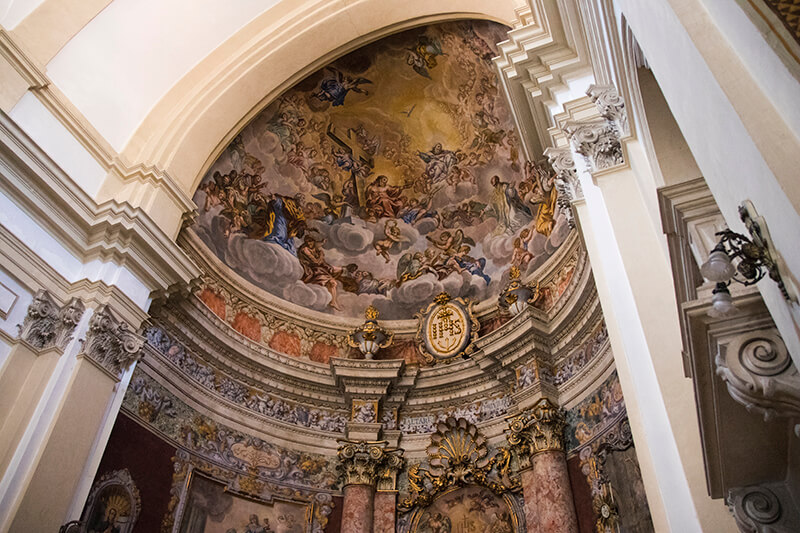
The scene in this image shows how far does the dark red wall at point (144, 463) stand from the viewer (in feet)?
25.5

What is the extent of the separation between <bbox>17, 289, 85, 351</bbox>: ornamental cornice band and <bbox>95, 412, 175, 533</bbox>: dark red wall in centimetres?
131

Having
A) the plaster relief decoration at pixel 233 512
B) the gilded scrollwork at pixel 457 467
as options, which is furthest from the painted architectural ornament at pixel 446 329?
the plaster relief decoration at pixel 233 512

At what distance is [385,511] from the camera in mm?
9625

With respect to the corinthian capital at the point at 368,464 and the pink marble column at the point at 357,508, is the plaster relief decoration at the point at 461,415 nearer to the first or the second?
the corinthian capital at the point at 368,464

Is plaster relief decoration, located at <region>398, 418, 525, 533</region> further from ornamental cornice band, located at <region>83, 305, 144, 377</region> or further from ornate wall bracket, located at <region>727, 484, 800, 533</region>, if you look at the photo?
ornate wall bracket, located at <region>727, 484, 800, 533</region>

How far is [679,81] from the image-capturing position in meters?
2.71

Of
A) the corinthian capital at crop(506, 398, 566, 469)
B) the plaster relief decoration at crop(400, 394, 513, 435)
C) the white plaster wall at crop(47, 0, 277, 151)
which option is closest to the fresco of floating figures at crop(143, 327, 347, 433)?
the plaster relief decoration at crop(400, 394, 513, 435)

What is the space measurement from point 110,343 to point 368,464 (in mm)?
4360

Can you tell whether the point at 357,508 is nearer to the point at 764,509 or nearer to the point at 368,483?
the point at 368,483

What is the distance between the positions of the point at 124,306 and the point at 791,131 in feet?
25.4

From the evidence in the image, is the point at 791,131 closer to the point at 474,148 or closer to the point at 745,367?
the point at 745,367

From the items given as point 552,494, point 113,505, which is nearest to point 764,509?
point 552,494

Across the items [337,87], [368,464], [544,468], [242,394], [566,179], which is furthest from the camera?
[337,87]

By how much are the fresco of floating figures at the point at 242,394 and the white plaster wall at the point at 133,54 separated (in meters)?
3.03
